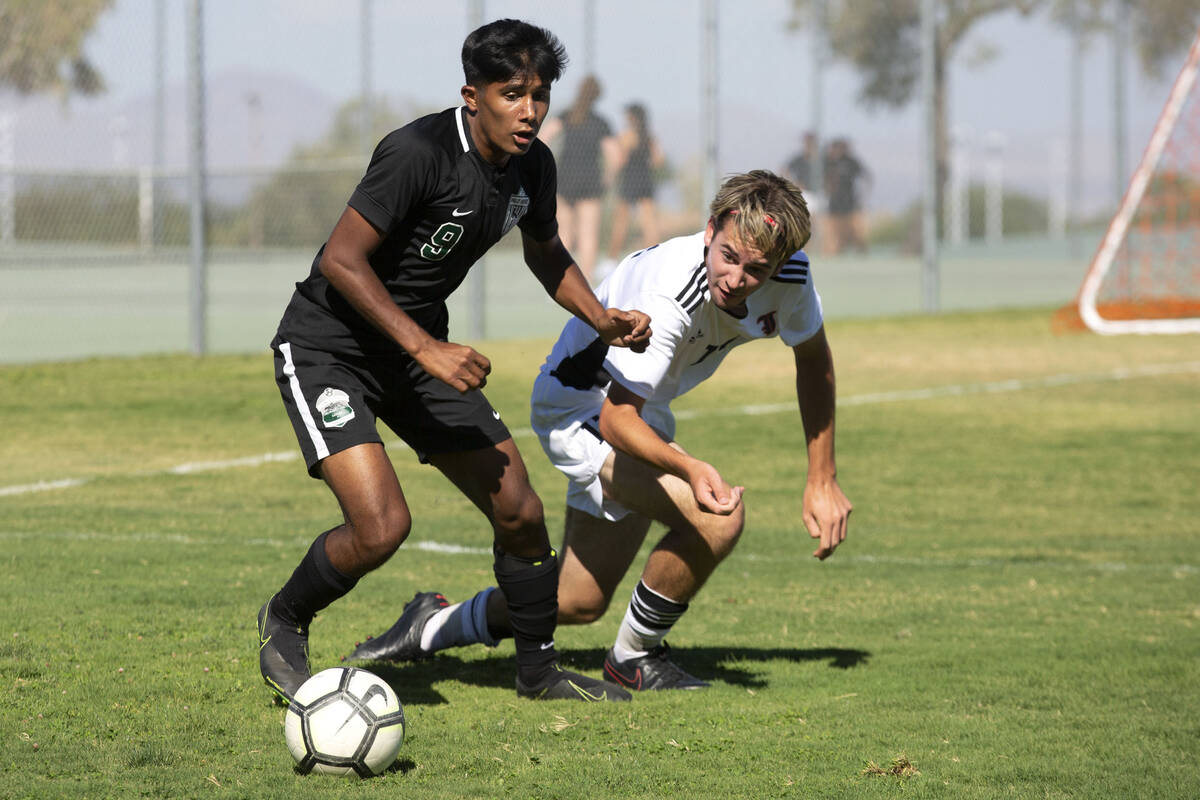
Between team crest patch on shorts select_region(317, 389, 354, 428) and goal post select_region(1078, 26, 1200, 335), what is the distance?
13.6 metres

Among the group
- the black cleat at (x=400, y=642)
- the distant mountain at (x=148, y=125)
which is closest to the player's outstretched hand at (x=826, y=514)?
the black cleat at (x=400, y=642)

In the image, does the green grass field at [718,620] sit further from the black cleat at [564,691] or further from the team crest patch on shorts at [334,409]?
the team crest patch on shorts at [334,409]

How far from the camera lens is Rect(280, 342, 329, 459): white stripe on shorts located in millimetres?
4586

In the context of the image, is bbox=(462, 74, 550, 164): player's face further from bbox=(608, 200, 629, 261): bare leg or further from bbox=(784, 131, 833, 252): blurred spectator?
bbox=(784, 131, 833, 252): blurred spectator

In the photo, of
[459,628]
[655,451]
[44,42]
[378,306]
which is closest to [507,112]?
[378,306]

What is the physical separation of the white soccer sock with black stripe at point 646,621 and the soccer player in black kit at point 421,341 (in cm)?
28

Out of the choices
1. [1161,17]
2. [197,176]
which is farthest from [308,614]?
[1161,17]

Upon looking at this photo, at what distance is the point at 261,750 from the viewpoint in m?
4.33

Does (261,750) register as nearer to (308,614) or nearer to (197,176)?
(308,614)

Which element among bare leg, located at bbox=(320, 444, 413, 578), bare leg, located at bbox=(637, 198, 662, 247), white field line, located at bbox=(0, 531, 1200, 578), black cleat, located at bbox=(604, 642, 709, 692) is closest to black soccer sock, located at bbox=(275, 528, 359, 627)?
bare leg, located at bbox=(320, 444, 413, 578)

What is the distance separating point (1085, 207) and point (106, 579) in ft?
87.0

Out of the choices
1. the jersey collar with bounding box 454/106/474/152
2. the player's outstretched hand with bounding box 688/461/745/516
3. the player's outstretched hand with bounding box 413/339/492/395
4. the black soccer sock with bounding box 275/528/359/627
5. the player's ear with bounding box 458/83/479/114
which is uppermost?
the player's ear with bounding box 458/83/479/114

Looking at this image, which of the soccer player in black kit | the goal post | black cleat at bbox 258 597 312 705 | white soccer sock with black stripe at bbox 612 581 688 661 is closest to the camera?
the soccer player in black kit

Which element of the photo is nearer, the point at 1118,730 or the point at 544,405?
the point at 1118,730
